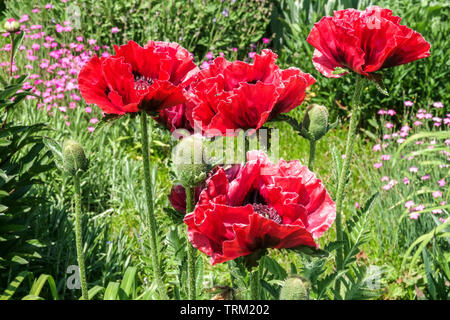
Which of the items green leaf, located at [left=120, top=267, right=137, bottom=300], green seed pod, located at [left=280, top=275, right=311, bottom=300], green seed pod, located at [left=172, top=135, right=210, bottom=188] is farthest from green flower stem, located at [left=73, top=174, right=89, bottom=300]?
green leaf, located at [left=120, top=267, right=137, bottom=300]

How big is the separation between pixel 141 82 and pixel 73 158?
19 centimetres

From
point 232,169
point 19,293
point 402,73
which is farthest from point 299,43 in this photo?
point 232,169

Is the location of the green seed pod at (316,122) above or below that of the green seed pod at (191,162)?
above

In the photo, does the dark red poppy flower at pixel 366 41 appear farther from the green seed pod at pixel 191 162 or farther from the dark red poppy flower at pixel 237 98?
the green seed pod at pixel 191 162

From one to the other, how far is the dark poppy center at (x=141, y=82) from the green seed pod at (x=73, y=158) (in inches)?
6.4

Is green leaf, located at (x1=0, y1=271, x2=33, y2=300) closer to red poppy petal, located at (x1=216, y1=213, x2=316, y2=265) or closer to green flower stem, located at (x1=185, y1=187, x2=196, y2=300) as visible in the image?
green flower stem, located at (x1=185, y1=187, x2=196, y2=300)

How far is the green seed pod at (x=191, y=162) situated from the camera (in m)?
0.80

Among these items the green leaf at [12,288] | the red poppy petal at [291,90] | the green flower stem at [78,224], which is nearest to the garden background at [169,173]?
the green leaf at [12,288]

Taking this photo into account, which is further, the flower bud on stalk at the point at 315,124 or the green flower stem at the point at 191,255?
the flower bud on stalk at the point at 315,124

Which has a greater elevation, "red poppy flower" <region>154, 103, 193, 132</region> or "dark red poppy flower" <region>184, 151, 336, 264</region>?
"red poppy flower" <region>154, 103, 193, 132</region>

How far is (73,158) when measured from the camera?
989 mm

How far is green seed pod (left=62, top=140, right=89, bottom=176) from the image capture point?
987mm

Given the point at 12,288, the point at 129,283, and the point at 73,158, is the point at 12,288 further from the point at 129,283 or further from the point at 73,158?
the point at 73,158

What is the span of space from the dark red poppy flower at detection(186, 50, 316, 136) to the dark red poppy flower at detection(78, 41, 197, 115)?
4 centimetres
